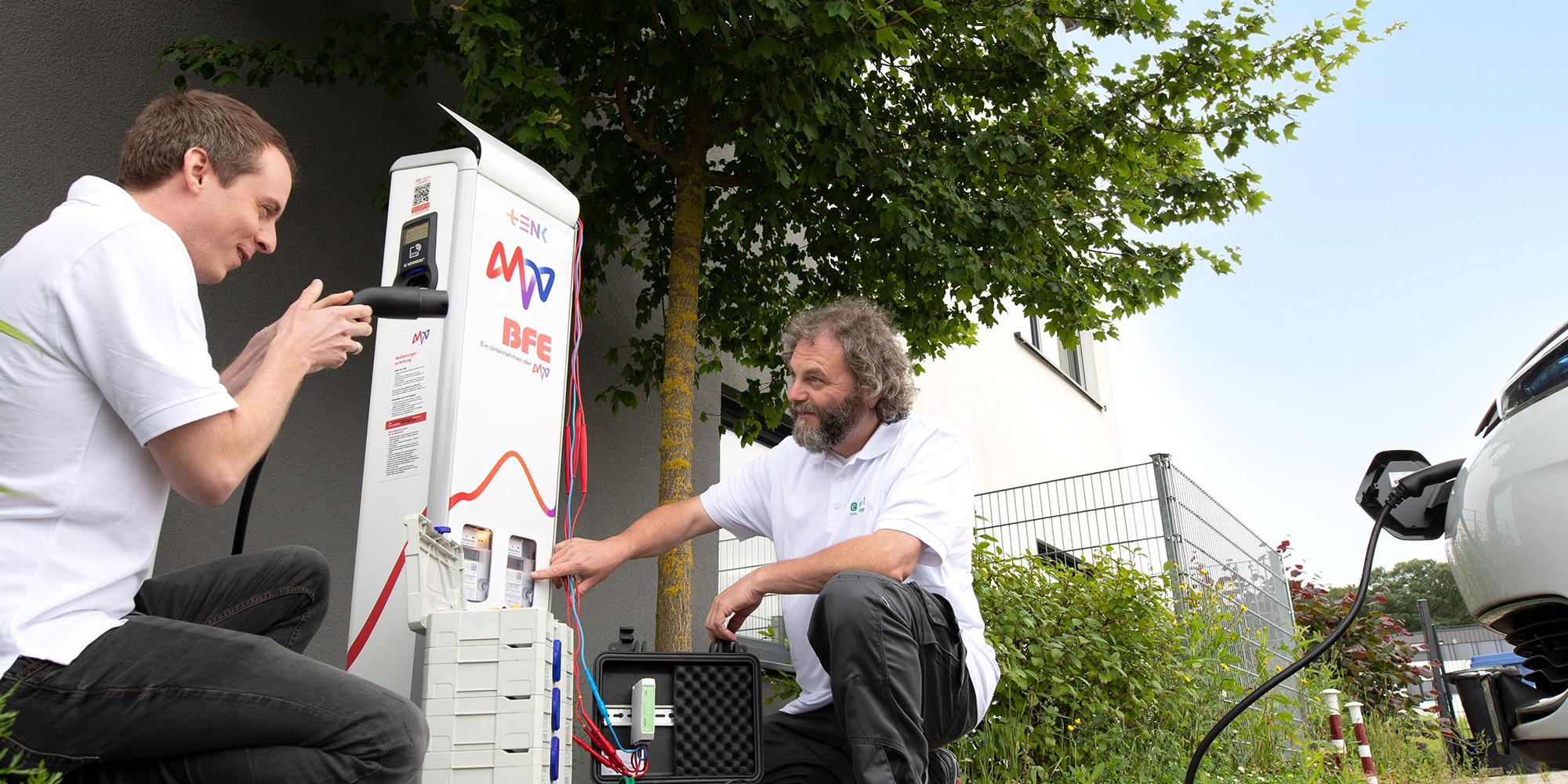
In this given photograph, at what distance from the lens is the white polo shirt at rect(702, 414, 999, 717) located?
2.52 m

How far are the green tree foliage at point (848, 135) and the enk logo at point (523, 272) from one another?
0.77m

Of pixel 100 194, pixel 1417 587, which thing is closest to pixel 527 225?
pixel 100 194

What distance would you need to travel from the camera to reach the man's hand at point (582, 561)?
2613 mm

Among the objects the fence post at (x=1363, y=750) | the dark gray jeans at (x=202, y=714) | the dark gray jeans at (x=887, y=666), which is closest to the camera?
the dark gray jeans at (x=202, y=714)

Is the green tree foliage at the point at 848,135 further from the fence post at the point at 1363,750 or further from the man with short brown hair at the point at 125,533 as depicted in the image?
the fence post at the point at 1363,750

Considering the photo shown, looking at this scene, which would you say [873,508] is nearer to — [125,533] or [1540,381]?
[1540,381]

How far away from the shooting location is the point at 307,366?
1706 millimetres

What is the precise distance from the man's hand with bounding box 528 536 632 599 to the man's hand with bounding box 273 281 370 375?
0.93 meters

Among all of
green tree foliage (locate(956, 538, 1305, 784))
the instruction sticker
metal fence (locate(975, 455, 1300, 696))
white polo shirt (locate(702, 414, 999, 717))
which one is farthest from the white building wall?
the instruction sticker

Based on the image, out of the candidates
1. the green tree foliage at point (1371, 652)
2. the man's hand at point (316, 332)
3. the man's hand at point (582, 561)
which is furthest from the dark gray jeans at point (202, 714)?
the green tree foliage at point (1371, 652)

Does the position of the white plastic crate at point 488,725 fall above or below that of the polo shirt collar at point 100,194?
below

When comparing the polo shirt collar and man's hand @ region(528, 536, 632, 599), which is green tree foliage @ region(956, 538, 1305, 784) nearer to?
man's hand @ region(528, 536, 632, 599)

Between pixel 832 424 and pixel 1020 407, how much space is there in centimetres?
829

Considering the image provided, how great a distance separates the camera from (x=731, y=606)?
2.42 meters
